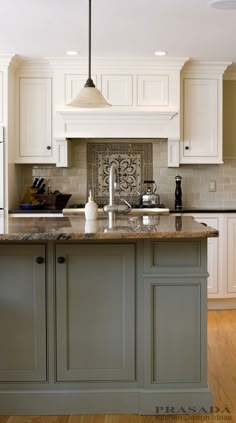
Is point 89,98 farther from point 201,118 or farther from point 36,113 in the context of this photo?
point 201,118

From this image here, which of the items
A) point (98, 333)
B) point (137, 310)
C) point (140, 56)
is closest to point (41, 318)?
point (98, 333)

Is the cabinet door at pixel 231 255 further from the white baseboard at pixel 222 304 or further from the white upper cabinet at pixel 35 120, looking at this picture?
the white upper cabinet at pixel 35 120

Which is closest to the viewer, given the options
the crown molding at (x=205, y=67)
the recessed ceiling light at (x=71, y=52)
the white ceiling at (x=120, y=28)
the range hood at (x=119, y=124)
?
the white ceiling at (x=120, y=28)

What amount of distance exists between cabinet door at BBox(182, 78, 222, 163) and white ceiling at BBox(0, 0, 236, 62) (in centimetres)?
29

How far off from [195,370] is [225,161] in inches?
128

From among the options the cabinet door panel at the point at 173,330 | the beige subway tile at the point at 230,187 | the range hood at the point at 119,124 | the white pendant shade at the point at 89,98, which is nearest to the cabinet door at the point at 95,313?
the cabinet door panel at the point at 173,330

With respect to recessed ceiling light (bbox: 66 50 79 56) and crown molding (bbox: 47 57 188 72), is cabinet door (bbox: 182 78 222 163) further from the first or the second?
recessed ceiling light (bbox: 66 50 79 56)

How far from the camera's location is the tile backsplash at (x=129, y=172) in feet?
18.4

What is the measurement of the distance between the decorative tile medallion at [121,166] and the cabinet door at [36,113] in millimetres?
550

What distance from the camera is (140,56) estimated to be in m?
5.04

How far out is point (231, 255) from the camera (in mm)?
5105

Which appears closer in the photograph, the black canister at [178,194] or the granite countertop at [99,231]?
the granite countertop at [99,231]

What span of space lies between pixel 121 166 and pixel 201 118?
98 centimetres

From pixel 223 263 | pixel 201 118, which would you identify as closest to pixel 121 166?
pixel 201 118
